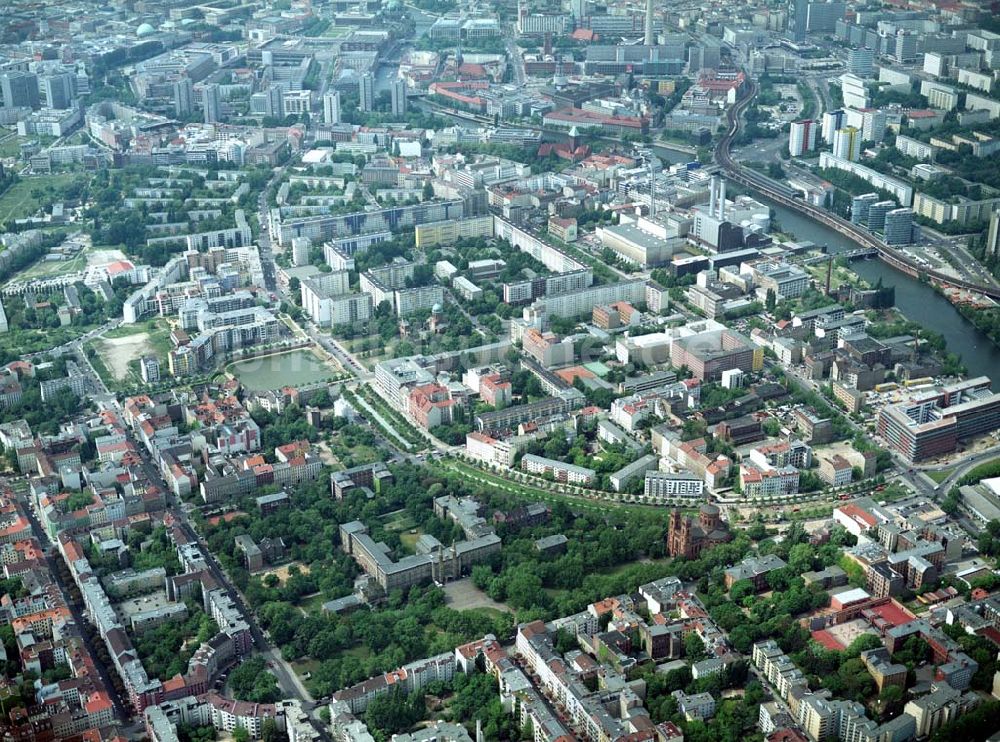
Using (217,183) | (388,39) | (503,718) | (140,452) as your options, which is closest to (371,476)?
(140,452)

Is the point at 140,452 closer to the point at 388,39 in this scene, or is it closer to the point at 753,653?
the point at 753,653

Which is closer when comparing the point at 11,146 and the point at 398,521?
the point at 398,521

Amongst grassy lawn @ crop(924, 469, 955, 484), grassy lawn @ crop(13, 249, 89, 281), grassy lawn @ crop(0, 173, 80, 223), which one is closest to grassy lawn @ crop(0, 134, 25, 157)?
grassy lawn @ crop(0, 173, 80, 223)

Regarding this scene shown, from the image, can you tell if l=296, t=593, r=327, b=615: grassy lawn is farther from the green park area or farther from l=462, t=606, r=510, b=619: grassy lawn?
the green park area

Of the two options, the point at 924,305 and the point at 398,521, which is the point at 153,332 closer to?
the point at 398,521

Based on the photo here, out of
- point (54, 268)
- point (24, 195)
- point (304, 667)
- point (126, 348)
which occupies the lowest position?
point (304, 667)

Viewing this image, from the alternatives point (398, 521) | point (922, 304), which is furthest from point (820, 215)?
point (398, 521)

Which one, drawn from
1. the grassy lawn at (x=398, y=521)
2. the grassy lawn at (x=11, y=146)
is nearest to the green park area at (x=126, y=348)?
the grassy lawn at (x=398, y=521)
